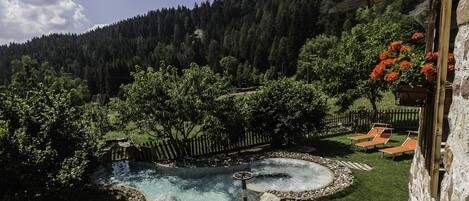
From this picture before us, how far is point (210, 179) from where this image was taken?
11664 millimetres

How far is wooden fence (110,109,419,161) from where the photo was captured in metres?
13.9

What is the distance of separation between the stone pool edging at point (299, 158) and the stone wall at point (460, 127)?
6553 millimetres

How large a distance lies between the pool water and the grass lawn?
1.06 m

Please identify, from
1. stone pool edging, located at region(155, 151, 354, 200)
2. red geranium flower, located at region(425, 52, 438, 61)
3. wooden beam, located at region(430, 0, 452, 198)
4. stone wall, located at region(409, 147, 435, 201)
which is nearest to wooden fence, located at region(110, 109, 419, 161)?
stone pool edging, located at region(155, 151, 354, 200)

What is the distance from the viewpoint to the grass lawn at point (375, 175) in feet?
29.5

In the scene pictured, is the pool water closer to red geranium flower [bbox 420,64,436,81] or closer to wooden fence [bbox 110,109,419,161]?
wooden fence [bbox 110,109,419,161]

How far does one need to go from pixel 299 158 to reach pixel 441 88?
403 inches

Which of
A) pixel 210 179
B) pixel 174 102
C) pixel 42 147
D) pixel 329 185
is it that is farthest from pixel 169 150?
pixel 329 185

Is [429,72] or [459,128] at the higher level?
[429,72]

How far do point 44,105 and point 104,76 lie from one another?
262 ft

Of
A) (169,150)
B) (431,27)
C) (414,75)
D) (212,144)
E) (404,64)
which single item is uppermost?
(431,27)

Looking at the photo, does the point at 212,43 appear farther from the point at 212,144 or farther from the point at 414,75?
the point at 414,75

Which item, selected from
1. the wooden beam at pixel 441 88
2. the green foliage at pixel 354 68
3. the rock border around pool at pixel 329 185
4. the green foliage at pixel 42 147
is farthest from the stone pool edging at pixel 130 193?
the green foliage at pixel 354 68

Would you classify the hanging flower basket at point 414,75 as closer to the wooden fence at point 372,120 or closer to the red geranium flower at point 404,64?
the red geranium flower at point 404,64
